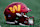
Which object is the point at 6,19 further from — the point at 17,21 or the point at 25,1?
the point at 25,1

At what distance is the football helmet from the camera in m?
2.47

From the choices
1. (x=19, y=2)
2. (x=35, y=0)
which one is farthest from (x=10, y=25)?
(x=35, y=0)

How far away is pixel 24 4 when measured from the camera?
254 centimetres

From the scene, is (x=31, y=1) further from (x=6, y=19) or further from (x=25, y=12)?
(x=6, y=19)

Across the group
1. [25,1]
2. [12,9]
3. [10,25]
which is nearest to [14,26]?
[10,25]

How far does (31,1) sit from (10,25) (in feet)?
1.84

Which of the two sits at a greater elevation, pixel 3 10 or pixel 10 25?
pixel 3 10

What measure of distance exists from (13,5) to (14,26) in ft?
1.18

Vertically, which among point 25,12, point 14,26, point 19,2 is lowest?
point 14,26

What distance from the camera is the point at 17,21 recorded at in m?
2.52

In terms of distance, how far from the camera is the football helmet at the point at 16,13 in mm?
2475

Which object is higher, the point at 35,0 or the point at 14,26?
the point at 35,0

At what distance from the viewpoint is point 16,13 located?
8.12 ft

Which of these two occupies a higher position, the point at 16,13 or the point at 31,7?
the point at 31,7
